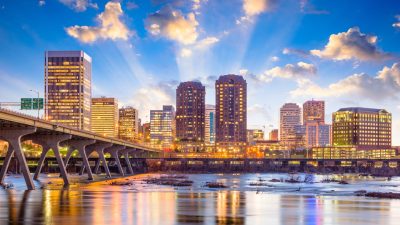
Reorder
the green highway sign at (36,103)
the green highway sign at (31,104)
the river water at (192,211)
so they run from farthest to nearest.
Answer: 1. the green highway sign at (31,104)
2. the green highway sign at (36,103)
3. the river water at (192,211)

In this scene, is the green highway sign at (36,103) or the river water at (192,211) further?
the green highway sign at (36,103)

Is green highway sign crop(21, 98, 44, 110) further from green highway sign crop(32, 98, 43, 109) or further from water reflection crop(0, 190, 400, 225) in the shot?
water reflection crop(0, 190, 400, 225)

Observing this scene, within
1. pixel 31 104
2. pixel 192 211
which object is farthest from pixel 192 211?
pixel 31 104

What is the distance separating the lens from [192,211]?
5812cm

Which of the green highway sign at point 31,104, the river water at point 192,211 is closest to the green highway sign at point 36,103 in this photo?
the green highway sign at point 31,104

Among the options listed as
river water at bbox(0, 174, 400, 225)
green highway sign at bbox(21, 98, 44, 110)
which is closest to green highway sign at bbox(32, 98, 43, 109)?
green highway sign at bbox(21, 98, 44, 110)

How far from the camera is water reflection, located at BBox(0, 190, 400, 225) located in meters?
49.9

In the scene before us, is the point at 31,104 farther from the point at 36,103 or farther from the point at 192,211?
the point at 192,211

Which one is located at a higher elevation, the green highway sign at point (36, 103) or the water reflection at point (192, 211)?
the green highway sign at point (36, 103)

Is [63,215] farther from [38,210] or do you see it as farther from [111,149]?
[111,149]

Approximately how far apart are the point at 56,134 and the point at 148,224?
7535 centimetres

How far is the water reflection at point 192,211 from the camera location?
49.9 meters

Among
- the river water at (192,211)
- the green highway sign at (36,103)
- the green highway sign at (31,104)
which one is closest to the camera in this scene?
the river water at (192,211)

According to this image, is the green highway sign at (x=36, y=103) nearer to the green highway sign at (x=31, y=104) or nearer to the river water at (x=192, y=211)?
the green highway sign at (x=31, y=104)
